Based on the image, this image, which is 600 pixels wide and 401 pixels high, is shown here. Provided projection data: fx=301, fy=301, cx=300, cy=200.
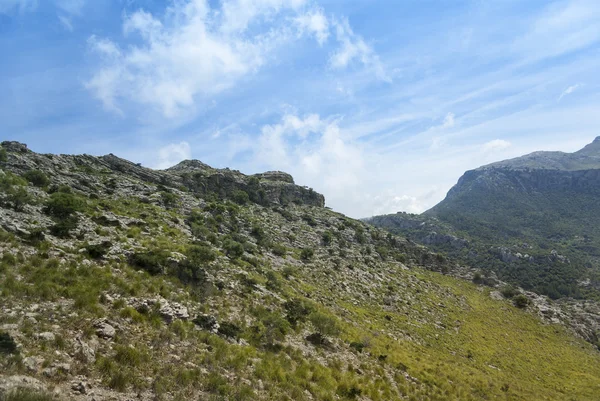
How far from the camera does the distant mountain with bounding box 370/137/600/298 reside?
9338cm

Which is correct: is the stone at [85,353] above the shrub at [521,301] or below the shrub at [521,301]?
above

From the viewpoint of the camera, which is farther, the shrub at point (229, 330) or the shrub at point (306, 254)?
the shrub at point (306, 254)

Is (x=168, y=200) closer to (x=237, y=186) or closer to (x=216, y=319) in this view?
(x=237, y=186)

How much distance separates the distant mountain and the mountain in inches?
1816

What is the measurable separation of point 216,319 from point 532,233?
16935cm

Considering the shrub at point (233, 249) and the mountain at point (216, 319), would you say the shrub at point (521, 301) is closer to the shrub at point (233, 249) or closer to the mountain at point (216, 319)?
the mountain at point (216, 319)

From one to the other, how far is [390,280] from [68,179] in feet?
162

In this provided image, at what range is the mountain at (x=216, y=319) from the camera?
10562 millimetres

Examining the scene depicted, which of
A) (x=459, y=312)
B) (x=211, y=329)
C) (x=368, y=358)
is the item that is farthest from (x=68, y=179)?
(x=459, y=312)

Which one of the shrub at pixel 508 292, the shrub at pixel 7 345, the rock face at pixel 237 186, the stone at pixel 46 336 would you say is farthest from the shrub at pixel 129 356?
the shrub at pixel 508 292

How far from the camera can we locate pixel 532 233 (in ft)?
465

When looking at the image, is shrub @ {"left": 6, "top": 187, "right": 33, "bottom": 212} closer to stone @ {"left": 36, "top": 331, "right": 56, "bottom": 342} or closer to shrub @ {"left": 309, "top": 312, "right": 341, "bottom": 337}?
stone @ {"left": 36, "top": 331, "right": 56, "bottom": 342}

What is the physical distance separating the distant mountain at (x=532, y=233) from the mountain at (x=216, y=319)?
151ft

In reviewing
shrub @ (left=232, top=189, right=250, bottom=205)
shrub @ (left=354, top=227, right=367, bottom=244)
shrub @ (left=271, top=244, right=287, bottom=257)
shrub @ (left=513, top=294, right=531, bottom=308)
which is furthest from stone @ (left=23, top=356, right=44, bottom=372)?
shrub @ (left=513, top=294, right=531, bottom=308)
